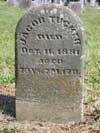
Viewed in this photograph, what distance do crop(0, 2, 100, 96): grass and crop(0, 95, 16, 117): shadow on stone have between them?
1293 millimetres

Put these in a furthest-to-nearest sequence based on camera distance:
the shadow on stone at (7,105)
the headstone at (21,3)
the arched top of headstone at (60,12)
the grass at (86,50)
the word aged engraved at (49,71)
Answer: the headstone at (21,3)
the grass at (86,50)
the shadow on stone at (7,105)
the word aged engraved at (49,71)
the arched top of headstone at (60,12)

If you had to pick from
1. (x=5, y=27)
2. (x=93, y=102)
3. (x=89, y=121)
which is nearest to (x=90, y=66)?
(x=93, y=102)

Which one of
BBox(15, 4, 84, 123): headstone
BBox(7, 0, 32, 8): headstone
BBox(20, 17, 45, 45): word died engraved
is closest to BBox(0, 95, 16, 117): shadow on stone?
BBox(15, 4, 84, 123): headstone

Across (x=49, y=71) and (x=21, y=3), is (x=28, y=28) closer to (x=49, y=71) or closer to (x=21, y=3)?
(x=49, y=71)

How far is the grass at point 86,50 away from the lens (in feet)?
28.9

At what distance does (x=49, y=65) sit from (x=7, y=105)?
98cm

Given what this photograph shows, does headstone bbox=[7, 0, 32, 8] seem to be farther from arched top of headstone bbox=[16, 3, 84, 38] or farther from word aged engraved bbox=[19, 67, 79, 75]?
arched top of headstone bbox=[16, 3, 84, 38]

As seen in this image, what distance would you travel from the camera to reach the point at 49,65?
628cm

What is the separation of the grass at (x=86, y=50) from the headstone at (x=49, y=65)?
1873mm

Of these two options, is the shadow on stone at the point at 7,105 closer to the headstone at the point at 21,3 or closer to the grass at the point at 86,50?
the grass at the point at 86,50

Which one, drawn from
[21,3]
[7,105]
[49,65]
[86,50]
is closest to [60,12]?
[49,65]

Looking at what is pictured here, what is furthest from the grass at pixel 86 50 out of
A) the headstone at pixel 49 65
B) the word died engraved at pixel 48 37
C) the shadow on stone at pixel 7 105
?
the word died engraved at pixel 48 37

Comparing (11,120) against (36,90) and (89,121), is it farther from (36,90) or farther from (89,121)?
(89,121)

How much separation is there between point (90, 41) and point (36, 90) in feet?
21.6
